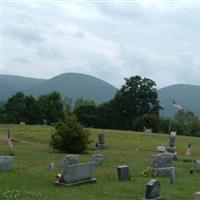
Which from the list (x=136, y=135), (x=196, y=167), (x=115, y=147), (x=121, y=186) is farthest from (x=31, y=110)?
(x=121, y=186)

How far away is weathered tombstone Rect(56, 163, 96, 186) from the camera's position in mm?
19195

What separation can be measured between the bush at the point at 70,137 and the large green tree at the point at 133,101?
56.4 metres

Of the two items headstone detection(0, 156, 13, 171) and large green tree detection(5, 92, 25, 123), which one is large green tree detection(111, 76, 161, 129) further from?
headstone detection(0, 156, 13, 171)

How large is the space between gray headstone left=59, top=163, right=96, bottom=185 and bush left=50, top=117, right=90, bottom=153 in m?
13.9

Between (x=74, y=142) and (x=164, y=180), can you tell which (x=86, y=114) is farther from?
(x=164, y=180)

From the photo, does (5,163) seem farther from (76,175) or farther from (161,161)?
(161,161)

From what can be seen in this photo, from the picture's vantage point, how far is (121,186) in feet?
62.7

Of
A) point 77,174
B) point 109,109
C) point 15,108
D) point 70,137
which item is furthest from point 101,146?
point 15,108

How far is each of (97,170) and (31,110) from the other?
2656 inches

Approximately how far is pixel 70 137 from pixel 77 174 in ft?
48.1

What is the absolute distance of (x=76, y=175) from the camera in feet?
63.9

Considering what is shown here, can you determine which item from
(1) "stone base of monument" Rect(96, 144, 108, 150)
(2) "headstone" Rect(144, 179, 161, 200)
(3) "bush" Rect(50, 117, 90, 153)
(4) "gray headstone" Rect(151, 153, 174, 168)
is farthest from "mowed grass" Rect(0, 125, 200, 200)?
(1) "stone base of monument" Rect(96, 144, 108, 150)

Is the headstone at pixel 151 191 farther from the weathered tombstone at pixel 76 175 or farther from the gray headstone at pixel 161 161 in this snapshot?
the gray headstone at pixel 161 161

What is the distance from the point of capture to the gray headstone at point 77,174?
19203 millimetres
